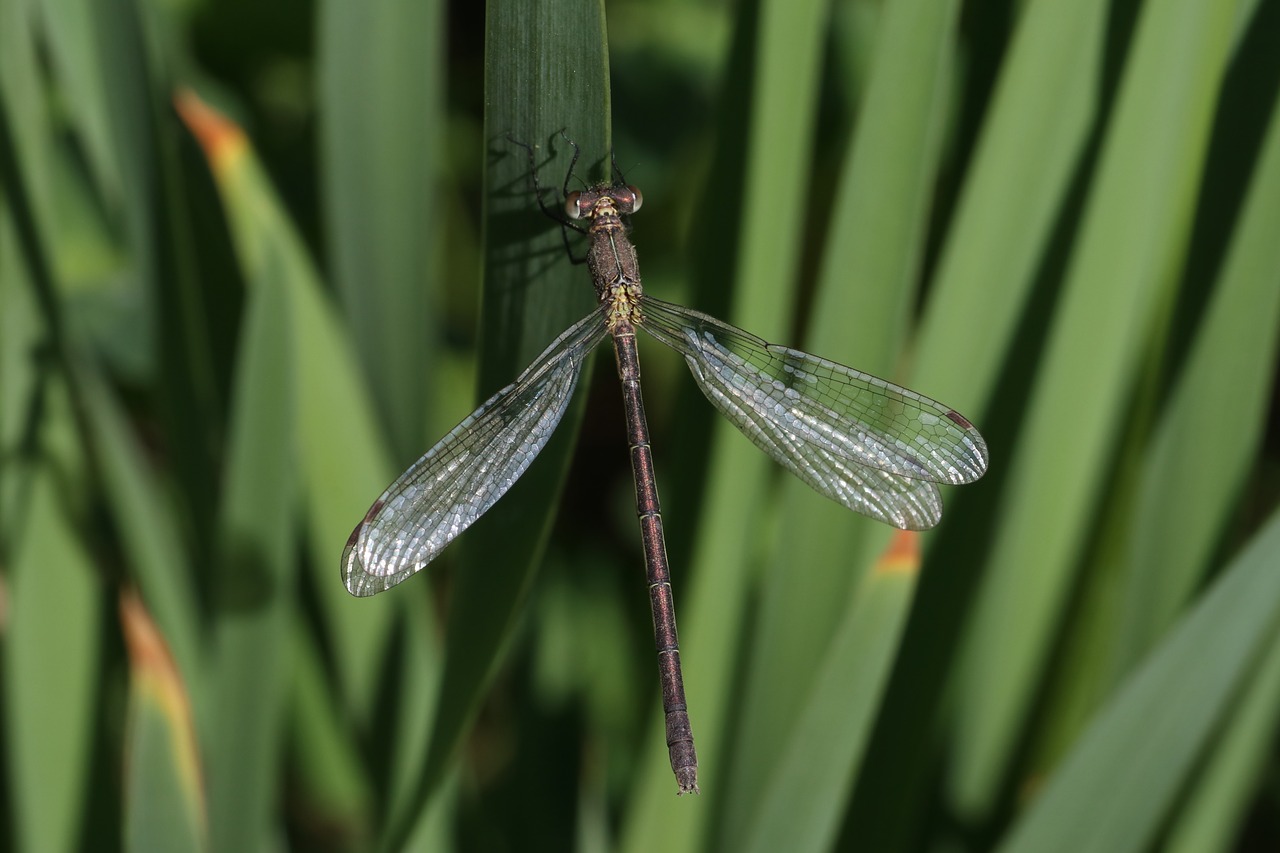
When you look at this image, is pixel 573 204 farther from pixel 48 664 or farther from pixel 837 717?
pixel 48 664

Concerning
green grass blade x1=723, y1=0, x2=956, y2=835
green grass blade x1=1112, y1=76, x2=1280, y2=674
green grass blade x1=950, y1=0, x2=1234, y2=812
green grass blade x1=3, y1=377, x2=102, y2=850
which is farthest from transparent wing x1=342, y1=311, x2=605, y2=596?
green grass blade x1=1112, y1=76, x2=1280, y2=674

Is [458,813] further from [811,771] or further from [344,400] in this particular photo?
[811,771]

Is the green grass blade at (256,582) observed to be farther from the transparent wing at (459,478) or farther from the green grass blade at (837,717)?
the green grass blade at (837,717)

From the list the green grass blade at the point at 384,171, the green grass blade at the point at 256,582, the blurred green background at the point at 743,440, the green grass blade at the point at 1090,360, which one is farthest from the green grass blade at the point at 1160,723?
the green grass blade at the point at 384,171

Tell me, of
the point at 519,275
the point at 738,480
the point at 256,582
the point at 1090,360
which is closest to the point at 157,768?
the point at 256,582

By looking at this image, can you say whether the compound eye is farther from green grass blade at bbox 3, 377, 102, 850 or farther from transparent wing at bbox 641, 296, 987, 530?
green grass blade at bbox 3, 377, 102, 850

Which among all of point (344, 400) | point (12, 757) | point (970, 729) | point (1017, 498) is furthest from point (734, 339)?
point (12, 757)
